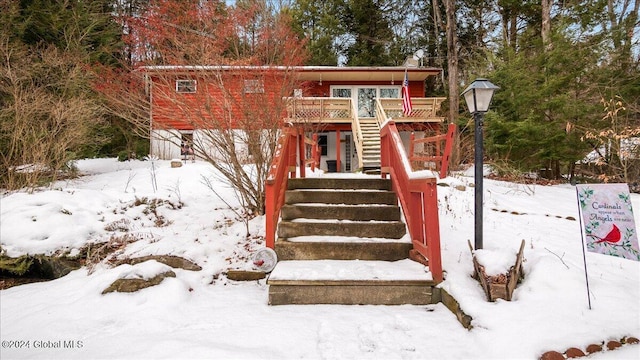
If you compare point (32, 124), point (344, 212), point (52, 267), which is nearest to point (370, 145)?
point (344, 212)

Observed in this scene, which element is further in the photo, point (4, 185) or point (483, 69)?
point (483, 69)

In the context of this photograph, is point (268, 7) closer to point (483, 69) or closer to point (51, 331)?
point (51, 331)

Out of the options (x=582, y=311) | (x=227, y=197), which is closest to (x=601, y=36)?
(x=582, y=311)

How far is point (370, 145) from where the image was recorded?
12.7 m

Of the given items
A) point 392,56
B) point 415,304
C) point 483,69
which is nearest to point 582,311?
point 415,304

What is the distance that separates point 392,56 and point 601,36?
12.1 m

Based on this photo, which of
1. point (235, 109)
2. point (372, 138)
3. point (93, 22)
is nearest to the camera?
point (235, 109)

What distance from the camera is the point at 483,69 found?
12.4 metres

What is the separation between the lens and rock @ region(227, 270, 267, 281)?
3.96m

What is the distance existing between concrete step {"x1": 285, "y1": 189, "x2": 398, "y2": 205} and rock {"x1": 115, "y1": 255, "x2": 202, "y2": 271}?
1.61 meters

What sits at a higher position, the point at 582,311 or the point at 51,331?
the point at 582,311

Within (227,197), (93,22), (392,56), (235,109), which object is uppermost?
(392,56)

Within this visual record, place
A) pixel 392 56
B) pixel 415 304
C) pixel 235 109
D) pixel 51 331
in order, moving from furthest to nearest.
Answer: pixel 392 56 → pixel 235 109 → pixel 415 304 → pixel 51 331

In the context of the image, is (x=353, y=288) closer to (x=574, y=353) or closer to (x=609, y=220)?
(x=574, y=353)
